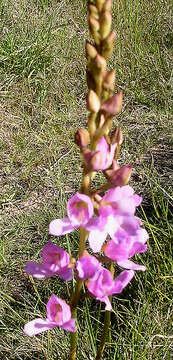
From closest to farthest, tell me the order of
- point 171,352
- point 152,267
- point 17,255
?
1. point 171,352
2. point 152,267
3. point 17,255

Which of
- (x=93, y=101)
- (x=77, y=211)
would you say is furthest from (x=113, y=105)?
(x=77, y=211)

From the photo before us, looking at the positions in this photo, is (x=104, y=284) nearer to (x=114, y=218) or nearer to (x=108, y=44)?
(x=114, y=218)

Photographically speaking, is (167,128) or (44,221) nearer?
(44,221)

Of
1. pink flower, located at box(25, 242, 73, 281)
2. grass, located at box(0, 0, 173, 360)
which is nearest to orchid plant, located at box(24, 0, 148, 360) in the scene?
pink flower, located at box(25, 242, 73, 281)

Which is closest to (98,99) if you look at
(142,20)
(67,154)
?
(67,154)

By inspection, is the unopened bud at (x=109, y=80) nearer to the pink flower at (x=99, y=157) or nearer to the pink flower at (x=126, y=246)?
the pink flower at (x=99, y=157)

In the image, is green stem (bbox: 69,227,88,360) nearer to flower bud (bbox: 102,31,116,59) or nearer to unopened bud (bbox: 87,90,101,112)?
unopened bud (bbox: 87,90,101,112)

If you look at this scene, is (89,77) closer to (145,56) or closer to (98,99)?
(98,99)

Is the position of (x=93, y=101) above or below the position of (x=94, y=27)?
below
